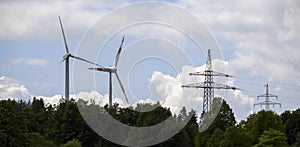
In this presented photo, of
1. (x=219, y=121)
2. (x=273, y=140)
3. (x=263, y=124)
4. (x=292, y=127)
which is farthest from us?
(x=292, y=127)

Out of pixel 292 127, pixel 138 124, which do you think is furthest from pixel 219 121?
pixel 292 127

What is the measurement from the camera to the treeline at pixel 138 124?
244ft

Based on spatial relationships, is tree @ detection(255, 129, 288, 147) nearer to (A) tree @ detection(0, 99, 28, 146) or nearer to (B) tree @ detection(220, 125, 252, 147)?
(B) tree @ detection(220, 125, 252, 147)

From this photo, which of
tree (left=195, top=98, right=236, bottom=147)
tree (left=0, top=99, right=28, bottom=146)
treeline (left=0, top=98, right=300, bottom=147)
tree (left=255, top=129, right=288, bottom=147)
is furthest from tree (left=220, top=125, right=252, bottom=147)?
tree (left=0, top=99, right=28, bottom=146)

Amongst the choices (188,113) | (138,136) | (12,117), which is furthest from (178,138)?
(12,117)

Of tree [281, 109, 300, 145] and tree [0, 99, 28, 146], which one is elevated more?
tree [281, 109, 300, 145]

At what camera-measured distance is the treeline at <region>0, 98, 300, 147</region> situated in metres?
74.5

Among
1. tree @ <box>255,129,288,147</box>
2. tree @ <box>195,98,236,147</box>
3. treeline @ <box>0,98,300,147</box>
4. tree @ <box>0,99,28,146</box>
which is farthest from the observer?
tree @ <box>195,98,236,147</box>

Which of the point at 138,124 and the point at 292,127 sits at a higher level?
the point at 292,127

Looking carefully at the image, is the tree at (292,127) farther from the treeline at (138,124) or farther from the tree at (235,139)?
the tree at (235,139)

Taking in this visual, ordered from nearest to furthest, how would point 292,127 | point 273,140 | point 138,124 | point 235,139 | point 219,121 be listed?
point 273,140 < point 235,139 < point 219,121 < point 138,124 < point 292,127

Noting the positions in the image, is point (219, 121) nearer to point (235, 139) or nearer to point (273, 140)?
point (235, 139)

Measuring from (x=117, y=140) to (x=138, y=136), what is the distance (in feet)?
20.1

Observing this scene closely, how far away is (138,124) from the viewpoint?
376 ft
